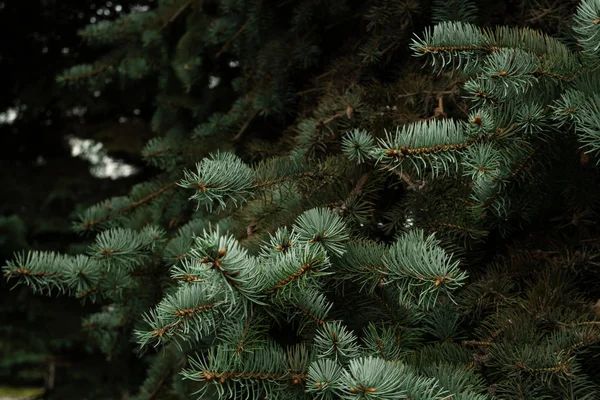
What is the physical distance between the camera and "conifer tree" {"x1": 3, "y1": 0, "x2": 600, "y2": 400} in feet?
2.74

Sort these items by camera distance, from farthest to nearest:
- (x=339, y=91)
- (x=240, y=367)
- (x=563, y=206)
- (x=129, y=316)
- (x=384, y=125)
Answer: (x=129, y=316) → (x=339, y=91) → (x=384, y=125) → (x=563, y=206) → (x=240, y=367)

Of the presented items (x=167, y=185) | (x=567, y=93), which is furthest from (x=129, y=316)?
(x=567, y=93)

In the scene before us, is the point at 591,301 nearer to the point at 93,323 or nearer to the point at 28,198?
the point at 93,323

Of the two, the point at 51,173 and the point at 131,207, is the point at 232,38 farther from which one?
the point at 51,173

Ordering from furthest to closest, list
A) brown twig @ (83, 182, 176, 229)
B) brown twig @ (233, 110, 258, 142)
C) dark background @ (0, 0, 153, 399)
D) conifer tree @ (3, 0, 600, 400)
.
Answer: dark background @ (0, 0, 153, 399)
brown twig @ (233, 110, 258, 142)
brown twig @ (83, 182, 176, 229)
conifer tree @ (3, 0, 600, 400)

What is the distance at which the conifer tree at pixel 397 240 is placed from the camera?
83 centimetres

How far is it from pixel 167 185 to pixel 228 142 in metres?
0.25

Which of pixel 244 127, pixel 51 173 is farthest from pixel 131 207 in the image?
pixel 51 173

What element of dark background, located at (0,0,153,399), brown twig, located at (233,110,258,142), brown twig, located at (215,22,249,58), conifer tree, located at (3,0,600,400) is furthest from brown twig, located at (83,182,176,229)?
dark background, located at (0,0,153,399)

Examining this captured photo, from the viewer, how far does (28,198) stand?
13.6 ft

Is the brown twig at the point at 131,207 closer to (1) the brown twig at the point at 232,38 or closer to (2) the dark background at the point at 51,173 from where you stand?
(1) the brown twig at the point at 232,38

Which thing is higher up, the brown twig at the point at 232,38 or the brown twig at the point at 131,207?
the brown twig at the point at 232,38

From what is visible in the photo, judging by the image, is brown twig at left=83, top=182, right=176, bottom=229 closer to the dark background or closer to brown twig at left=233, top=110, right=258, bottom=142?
brown twig at left=233, top=110, right=258, bottom=142

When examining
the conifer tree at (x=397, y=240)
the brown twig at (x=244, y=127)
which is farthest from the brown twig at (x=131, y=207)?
the brown twig at (x=244, y=127)
